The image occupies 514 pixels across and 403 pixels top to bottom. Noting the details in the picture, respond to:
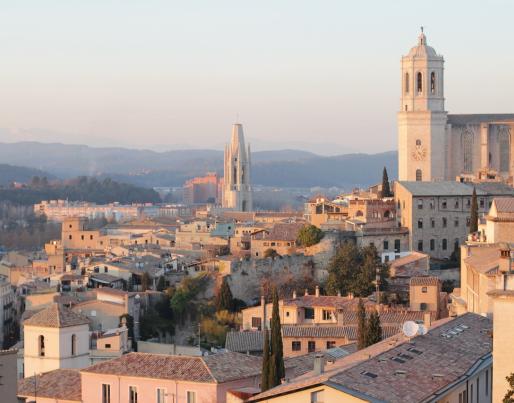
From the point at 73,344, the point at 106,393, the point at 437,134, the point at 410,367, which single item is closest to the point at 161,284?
the point at 73,344

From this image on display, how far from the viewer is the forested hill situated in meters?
171

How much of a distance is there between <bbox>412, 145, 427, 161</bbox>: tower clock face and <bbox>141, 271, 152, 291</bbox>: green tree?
15.7m

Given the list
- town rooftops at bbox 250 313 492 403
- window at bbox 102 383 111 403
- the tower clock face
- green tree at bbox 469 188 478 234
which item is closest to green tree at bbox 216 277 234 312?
green tree at bbox 469 188 478 234

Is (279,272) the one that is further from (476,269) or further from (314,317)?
(476,269)

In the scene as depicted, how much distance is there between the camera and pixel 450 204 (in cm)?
5212

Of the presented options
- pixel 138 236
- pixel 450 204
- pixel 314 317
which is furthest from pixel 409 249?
pixel 138 236

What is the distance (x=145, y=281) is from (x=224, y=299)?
527 cm

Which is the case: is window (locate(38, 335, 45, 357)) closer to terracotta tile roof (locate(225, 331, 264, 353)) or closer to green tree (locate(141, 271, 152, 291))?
terracotta tile roof (locate(225, 331, 264, 353))

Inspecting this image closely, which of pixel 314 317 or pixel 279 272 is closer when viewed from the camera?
pixel 314 317

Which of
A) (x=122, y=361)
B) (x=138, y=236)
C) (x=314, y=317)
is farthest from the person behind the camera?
(x=138, y=236)

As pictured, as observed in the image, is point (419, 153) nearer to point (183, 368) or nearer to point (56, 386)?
point (56, 386)

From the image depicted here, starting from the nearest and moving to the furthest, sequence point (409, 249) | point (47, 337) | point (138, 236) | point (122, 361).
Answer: point (122, 361) < point (47, 337) < point (409, 249) < point (138, 236)

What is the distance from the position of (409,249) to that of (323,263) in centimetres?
339

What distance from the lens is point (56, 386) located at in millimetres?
31125
